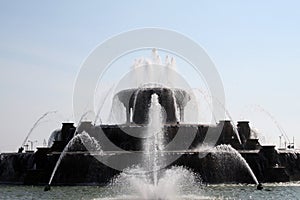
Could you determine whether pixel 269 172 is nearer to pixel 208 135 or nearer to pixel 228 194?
pixel 208 135

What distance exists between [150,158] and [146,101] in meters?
12.8

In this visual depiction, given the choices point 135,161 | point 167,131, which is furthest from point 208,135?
point 135,161

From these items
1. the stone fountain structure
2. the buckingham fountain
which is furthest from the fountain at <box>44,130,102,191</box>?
the stone fountain structure

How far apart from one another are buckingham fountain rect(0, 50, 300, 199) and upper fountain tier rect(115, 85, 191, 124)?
2.80 m

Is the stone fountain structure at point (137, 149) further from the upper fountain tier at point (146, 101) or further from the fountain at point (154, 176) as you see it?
the upper fountain tier at point (146, 101)

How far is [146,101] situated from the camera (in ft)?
130

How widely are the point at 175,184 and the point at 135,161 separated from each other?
7.26 m

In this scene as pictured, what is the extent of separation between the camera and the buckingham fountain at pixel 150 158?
→ 2709 centimetres

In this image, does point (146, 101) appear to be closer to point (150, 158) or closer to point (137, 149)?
point (137, 149)

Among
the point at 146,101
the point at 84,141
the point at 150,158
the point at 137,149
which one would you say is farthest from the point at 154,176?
the point at 146,101

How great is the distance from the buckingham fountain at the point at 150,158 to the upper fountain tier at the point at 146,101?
2801mm

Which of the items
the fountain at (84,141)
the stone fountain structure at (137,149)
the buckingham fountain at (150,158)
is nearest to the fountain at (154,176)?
the buckingham fountain at (150,158)

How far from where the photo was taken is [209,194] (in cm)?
2177

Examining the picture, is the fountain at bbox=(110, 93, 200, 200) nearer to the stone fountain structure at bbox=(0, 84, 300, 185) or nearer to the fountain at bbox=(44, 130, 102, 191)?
the stone fountain structure at bbox=(0, 84, 300, 185)
